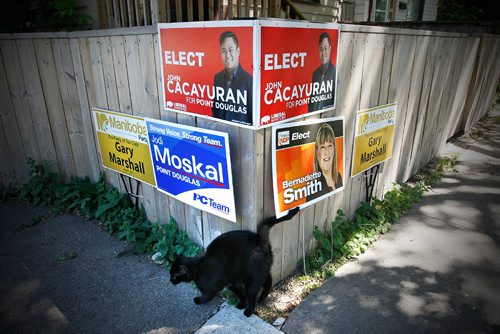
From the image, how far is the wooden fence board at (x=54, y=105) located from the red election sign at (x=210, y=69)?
200 centimetres

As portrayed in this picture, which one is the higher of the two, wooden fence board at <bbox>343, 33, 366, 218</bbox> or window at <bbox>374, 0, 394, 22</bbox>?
window at <bbox>374, 0, 394, 22</bbox>

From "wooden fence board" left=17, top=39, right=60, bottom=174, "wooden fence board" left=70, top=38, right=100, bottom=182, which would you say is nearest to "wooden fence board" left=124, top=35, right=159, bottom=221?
"wooden fence board" left=70, top=38, right=100, bottom=182

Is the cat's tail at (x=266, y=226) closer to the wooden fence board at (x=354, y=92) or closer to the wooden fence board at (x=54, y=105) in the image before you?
the wooden fence board at (x=354, y=92)

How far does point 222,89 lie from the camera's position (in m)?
2.42

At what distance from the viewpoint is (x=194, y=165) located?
283 centimetres

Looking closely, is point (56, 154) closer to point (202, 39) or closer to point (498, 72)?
point (202, 39)

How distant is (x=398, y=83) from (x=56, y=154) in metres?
4.41

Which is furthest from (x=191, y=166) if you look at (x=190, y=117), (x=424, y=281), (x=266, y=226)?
(x=424, y=281)

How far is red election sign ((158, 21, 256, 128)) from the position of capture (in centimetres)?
223

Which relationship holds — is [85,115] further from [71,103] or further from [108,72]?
[108,72]

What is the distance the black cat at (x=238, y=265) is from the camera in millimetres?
2596

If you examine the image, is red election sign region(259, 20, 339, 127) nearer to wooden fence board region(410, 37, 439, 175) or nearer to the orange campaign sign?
the orange campaign sign

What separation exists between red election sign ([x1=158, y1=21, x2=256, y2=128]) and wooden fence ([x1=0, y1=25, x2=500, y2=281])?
0.44 feet

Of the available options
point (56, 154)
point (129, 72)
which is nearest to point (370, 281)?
point (129, 72)
